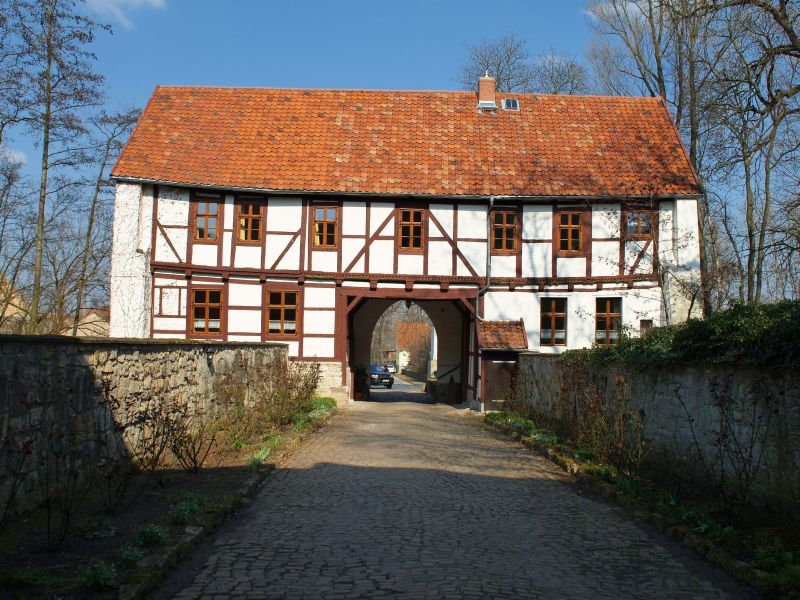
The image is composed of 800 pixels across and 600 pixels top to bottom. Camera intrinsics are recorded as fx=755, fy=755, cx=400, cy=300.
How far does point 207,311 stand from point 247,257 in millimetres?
2037

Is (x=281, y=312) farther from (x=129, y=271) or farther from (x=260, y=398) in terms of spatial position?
(x=260, y=398)

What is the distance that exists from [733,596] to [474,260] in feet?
60.4

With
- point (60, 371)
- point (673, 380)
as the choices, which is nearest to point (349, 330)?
point (673, 380)

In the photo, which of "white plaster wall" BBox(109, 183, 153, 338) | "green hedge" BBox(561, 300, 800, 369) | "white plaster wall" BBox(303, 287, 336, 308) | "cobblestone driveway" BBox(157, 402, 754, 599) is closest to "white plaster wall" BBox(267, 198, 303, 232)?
"white plaster wall" BBox(303, 287, 336, 308)

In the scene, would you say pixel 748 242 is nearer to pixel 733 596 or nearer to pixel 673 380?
pixel 673 380

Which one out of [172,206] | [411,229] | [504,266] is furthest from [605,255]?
[172,206]

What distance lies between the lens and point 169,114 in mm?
25250

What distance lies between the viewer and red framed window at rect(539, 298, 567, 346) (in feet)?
78.0

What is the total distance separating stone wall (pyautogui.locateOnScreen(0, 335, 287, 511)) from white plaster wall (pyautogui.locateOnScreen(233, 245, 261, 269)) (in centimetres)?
1223

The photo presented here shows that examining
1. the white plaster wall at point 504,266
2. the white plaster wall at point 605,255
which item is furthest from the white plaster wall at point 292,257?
the white plaster wall at point 605,255

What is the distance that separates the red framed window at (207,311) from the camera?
22.9 metres

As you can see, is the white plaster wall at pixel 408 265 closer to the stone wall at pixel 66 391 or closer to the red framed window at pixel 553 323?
the red framed window at pixel 553 323

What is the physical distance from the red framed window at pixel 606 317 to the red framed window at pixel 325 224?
28.0 feet

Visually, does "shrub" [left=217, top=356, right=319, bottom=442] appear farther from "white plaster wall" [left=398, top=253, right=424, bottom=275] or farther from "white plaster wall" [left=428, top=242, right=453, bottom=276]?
"white plaster wall" [left=428, top=242, right=453, bottom=276]
